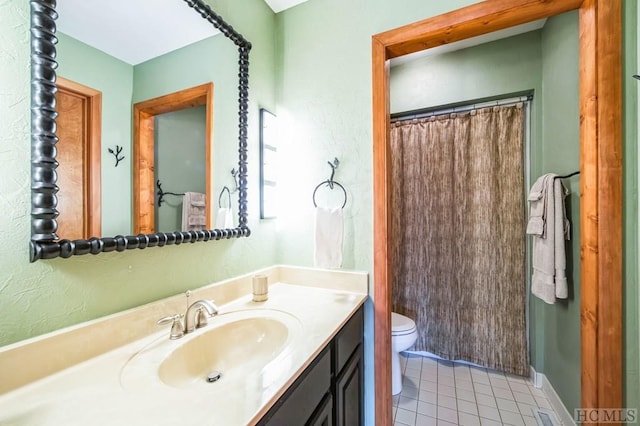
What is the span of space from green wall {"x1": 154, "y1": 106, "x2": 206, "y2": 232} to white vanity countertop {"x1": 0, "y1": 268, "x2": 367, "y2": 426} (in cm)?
43

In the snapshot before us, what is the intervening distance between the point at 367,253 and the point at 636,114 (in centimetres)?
108

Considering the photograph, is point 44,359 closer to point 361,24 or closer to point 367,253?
point 367,253

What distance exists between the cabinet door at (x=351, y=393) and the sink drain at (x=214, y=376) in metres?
0.41

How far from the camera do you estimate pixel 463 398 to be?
1.73 m

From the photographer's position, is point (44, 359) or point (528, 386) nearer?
point (44, 359)

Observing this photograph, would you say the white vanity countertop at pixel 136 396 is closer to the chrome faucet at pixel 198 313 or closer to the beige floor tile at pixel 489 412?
the chrome faucet at pixel 198 313

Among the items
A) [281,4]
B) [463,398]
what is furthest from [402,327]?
[281,4]

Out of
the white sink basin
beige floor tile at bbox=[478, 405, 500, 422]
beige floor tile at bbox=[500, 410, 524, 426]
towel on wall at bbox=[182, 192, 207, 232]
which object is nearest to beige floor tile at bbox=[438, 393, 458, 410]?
beige floor tile at bbox=[478, 405, 500, 422]

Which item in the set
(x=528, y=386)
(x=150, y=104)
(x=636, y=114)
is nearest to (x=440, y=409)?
(x=528, y=386)

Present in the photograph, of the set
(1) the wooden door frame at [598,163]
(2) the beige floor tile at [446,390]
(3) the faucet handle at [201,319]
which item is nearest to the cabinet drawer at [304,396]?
(3) the faucet handle at [201,319]

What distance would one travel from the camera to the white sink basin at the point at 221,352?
0.68 meters

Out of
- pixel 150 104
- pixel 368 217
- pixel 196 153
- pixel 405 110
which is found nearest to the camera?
pixel 150 104

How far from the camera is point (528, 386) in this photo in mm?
1829

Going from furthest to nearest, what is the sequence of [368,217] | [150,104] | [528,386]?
[528,386], [368,217], [150,104]
